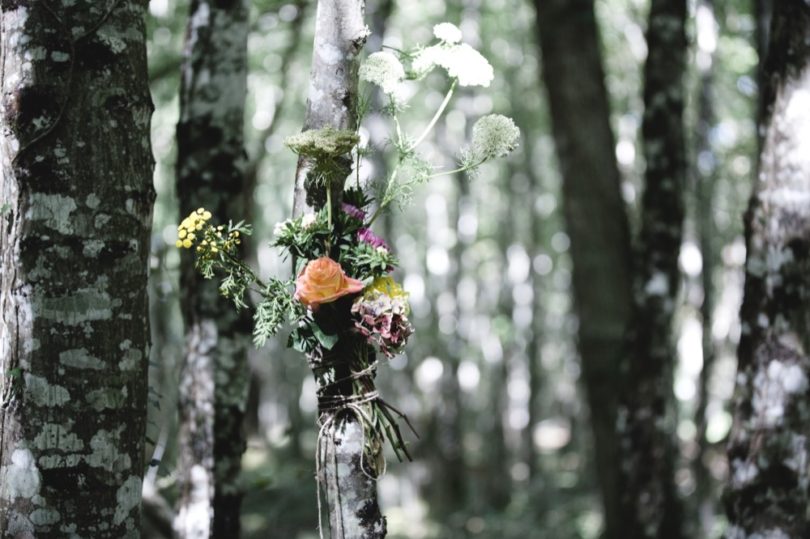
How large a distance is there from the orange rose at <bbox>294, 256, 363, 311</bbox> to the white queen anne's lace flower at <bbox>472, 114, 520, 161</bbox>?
2.38 feet

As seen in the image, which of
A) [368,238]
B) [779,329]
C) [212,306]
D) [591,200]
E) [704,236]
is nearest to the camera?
[368,238]

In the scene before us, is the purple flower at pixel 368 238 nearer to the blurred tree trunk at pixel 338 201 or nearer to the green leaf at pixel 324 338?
the blurred tree trunk at pixel 338 201

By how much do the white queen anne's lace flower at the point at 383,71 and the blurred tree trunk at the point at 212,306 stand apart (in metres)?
1.95

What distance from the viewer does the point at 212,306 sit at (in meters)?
4.65

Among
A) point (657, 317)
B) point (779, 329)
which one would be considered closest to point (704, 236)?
point (657, 317)

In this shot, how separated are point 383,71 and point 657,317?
155 inches

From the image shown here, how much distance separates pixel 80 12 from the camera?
2826 mm

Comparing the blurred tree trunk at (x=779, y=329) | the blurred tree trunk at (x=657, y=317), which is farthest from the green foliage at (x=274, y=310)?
the blurred tree trunk at (x=657, y=317)

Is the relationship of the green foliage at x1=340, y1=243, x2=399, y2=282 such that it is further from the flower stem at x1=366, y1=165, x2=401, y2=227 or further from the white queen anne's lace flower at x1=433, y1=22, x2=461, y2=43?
the white queen anne's lace flower at x1=433, y1=22, x2=461, y2=43

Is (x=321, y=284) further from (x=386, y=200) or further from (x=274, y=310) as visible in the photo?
(x=386, y=200)

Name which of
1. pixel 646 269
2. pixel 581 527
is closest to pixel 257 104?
pixel 581 527

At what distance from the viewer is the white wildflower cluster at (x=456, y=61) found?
3006 millimetres

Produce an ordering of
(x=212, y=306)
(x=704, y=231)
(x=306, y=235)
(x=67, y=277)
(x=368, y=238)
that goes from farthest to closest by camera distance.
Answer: (x=704, y=231) < (x=212, y=306) < (x=368, y=238) < (x=306, y=235) < (x=67, y=277)

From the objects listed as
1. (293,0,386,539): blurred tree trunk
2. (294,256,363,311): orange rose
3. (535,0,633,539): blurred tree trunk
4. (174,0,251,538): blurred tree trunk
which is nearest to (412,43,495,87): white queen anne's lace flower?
Result: (293,0,386,539): blurred tree trunk
